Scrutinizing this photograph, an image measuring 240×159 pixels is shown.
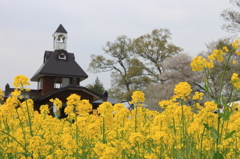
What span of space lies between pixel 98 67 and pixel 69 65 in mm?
10928

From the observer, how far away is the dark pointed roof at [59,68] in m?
32.5

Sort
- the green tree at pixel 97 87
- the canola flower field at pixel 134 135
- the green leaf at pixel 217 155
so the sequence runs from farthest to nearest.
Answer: the green tree at pixel 97 87
the canola flower field at pixel 134 135
the green leaf at pixel 217 155

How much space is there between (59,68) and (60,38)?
378cm

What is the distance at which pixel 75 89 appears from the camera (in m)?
30.1

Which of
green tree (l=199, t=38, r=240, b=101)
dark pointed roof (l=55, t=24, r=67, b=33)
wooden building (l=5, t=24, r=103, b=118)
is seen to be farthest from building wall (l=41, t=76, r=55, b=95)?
green tree (l=199, t=38, r=240, b=101)

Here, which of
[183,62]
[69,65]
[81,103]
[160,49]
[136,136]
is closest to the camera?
[136,136]

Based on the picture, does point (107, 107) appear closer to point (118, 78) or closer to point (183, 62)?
point (183, 62)

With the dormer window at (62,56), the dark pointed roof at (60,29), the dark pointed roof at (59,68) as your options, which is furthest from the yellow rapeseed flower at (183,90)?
the dark pointed roof at (60,29)

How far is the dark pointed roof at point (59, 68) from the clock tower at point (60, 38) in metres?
0.61

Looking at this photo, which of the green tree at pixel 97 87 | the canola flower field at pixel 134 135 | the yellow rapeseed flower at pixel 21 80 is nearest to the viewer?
the canola flower field at pixel 134 135

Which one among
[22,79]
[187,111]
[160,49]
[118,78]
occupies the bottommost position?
[187,111]

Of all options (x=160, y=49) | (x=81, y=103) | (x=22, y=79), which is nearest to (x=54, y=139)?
(x=81, y=103)

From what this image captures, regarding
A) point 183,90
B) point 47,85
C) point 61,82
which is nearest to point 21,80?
point 183,90

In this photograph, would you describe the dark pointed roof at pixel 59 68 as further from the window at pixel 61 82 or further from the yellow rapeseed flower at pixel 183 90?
the yellow rapeseed flower at pixel 183 90
